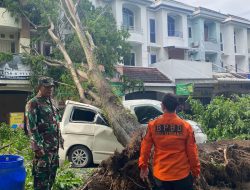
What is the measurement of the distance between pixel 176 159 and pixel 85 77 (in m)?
7.02

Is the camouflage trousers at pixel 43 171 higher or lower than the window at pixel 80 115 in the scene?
lower

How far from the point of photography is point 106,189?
16.1 feet

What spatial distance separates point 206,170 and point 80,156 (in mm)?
4018

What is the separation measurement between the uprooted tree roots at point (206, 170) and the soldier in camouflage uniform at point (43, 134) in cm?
93

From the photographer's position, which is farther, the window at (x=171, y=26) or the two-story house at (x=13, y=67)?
the window at (x=171, y=26)

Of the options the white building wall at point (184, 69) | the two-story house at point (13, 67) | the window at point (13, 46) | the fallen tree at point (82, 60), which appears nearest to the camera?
the fallen tree at point (82, 60)

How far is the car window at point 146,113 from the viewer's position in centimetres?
893

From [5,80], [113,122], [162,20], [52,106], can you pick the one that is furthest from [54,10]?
[162,20]

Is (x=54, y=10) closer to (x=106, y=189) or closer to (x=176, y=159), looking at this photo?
(x=106, y=189)

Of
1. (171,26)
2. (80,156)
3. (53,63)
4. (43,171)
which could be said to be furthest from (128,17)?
(43,171)

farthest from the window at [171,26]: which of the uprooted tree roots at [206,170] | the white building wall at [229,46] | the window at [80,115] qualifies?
the uprooted tree roots at [206,170]

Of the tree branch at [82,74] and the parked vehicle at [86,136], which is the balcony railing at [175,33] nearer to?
the tree branch at [82,74]

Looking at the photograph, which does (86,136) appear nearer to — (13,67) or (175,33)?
Answer: (13,67)

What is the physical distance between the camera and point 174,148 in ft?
12.1
